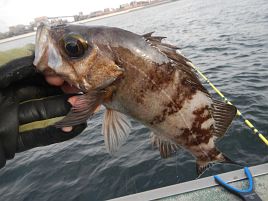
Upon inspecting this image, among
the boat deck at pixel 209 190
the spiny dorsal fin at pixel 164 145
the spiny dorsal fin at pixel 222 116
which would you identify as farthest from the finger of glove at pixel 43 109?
the boat deck at pixel 209 190

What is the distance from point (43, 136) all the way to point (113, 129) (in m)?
1.12

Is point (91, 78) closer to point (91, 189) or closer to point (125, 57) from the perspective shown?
point (125, 57)

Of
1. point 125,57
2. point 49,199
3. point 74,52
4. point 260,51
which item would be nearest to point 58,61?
point 74,52

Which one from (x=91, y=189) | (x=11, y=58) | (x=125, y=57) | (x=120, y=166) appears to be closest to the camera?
(x=125, y=57)

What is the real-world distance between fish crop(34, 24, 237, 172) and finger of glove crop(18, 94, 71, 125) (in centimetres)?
72

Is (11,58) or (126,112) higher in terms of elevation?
(11,58)

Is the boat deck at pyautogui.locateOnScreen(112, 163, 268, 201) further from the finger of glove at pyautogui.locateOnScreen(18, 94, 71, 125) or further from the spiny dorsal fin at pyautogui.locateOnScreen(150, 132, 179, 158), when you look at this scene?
the finger of glove at pyautogui.locateOnScreen(18, 94, 71, 125)

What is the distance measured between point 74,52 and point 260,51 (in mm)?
14113

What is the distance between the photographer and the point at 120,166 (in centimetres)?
789

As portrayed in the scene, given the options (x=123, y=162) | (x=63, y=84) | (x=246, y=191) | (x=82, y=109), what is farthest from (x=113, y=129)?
(x=123, y=162)

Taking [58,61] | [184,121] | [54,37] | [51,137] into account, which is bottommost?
[51,137]

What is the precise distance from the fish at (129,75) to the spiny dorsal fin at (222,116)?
0.09 meters

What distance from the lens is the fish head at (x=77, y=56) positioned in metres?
2.47

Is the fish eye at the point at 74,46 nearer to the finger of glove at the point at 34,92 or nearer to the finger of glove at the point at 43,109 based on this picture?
the finger of glove at the point at 43,109
